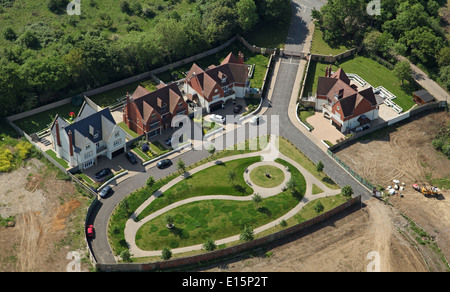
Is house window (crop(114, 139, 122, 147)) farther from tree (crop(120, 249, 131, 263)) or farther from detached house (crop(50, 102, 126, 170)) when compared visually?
tree (crop(120, 249, 131, 263))

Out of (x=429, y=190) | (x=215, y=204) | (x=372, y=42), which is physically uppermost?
(x=372, y=42)

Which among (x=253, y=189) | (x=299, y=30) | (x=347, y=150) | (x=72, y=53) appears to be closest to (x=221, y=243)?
(x=253, y=189)

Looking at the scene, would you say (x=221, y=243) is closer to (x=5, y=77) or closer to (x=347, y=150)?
(x=347, y=150)

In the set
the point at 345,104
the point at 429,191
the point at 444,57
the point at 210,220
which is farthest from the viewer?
the point at 444,57

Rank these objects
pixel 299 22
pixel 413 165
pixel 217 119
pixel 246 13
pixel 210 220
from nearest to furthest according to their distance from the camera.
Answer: pixel 210 220 < pixel 413 165 < pixel 217 119 < pixel 246 13 < pixel 299 22

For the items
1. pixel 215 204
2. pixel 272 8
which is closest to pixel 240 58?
pixel 272 8

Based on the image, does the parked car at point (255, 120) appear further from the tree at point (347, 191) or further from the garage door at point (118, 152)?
the garage door at point (118, 152)

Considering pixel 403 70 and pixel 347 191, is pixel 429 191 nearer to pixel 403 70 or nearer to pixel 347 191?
pixel 347 191

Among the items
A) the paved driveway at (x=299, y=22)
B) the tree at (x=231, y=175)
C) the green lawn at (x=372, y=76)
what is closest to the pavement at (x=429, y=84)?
the green lawn at (x=372, y=76)
